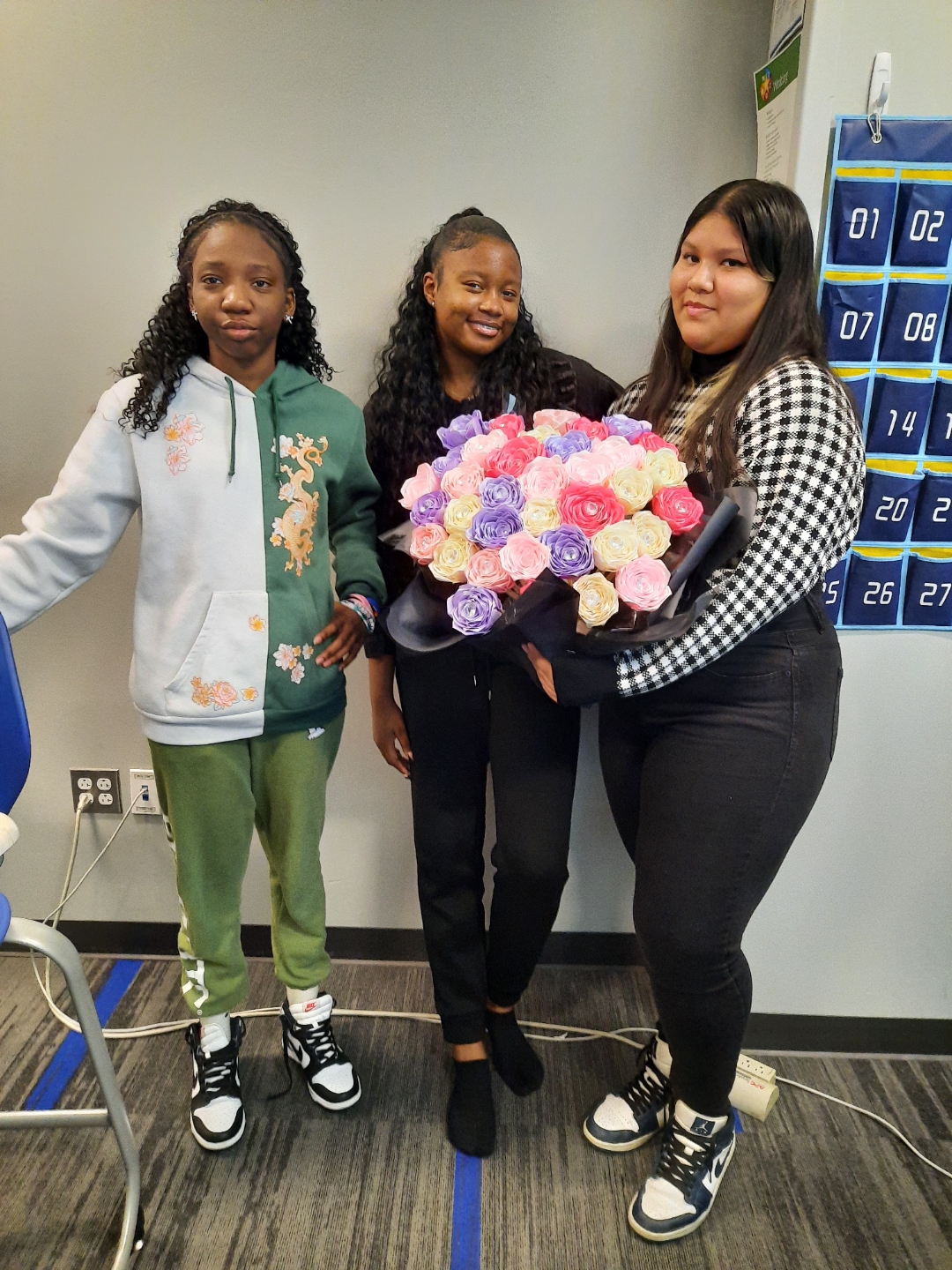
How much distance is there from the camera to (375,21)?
165cm

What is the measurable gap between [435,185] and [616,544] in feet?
3.64

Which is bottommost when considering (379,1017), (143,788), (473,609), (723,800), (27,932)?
(379,1017)

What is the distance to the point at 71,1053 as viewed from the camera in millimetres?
1799

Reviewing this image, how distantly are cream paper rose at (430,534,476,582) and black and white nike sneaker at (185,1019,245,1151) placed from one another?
3.80 feet

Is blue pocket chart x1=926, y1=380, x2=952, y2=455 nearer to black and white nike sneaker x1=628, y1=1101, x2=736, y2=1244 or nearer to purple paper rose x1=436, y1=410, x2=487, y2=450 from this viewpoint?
purple paper rose x1=436, y1=410, x2=487, y2=450

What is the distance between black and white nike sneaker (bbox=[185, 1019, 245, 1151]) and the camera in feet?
5.13

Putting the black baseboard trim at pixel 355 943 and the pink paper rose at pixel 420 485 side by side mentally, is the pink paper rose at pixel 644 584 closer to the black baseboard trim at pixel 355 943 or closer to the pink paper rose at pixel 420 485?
the pink paper rose at pixel 420 485

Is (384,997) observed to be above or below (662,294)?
below

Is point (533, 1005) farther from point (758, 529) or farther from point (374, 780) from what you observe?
point (758, 529)

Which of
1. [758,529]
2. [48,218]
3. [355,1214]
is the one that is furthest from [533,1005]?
[48,218]

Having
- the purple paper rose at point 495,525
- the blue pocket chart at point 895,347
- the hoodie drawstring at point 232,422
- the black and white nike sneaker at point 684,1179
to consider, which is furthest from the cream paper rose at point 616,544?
the black and white nike sneaker at point 684,1179

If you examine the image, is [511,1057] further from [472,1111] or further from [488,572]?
[488,572]

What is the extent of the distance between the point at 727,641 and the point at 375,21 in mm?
1467

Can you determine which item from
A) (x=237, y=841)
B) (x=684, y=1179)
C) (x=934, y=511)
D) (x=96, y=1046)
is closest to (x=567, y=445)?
(x=934, y=511)
